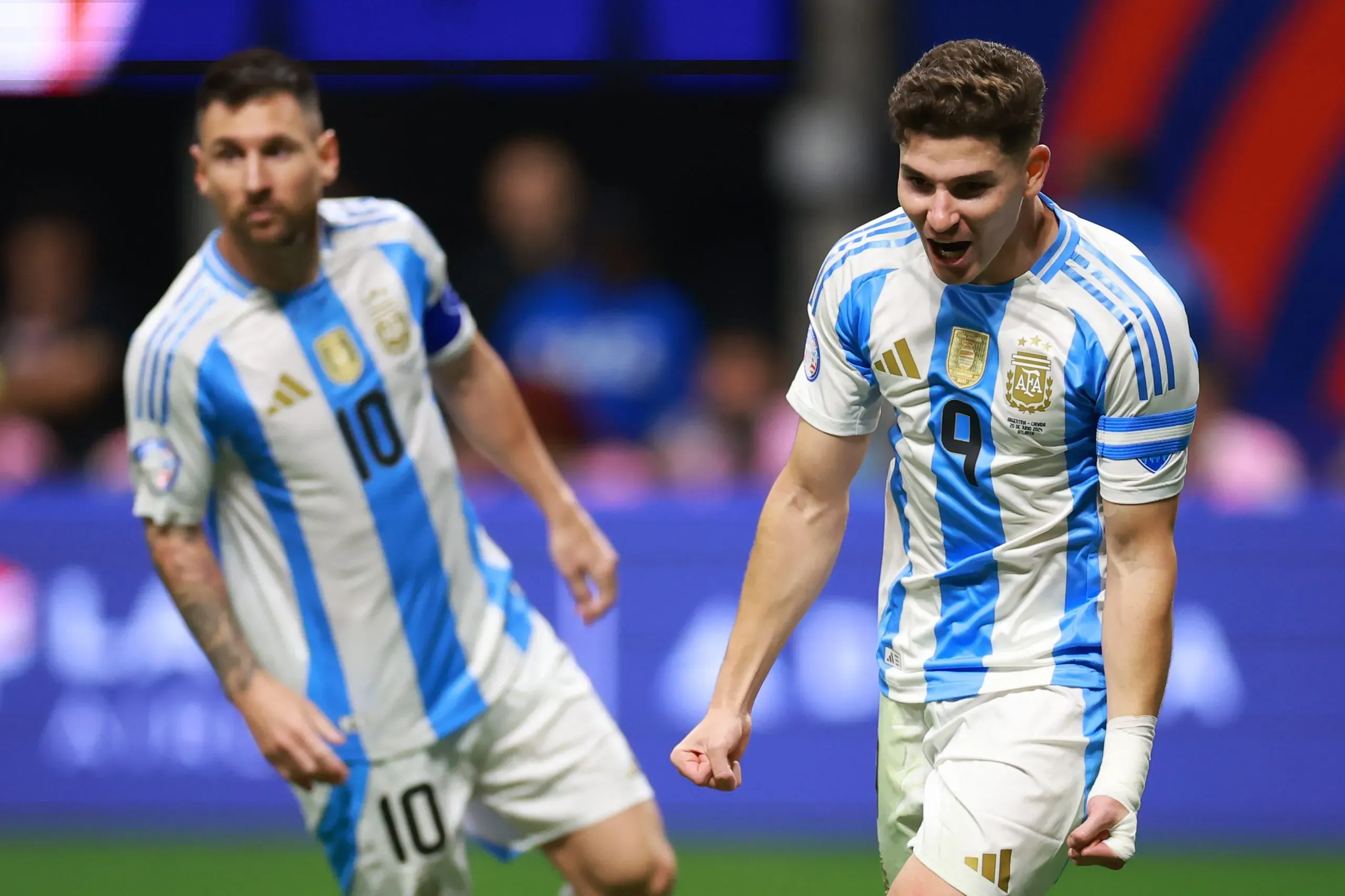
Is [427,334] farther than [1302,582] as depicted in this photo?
No

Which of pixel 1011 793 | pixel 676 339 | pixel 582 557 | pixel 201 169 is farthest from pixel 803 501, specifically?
pixel 676 339

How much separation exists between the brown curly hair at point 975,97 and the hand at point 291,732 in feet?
5.74

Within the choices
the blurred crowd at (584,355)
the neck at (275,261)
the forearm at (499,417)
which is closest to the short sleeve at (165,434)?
the neck at (275,261)

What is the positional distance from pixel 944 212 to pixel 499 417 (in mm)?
1579

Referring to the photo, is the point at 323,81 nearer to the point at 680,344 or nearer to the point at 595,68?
the point at 595,68

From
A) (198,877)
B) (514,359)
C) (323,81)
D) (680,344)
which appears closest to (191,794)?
(198,877)

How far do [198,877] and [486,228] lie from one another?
4.49m

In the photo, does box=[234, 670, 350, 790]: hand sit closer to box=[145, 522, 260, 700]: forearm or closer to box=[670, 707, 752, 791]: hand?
box=[145, 522, 260, 700]: forearm

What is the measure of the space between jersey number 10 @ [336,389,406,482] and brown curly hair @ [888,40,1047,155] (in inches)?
56.9

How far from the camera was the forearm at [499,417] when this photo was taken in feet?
14.5

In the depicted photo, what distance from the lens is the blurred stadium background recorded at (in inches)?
259

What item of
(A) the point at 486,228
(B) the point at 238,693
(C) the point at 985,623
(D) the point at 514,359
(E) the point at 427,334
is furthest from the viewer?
(A) the point at 486,228

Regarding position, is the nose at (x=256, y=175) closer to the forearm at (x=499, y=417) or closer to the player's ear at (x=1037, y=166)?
the forearm at (x=499, y=417)

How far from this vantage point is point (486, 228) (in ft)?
32.0
